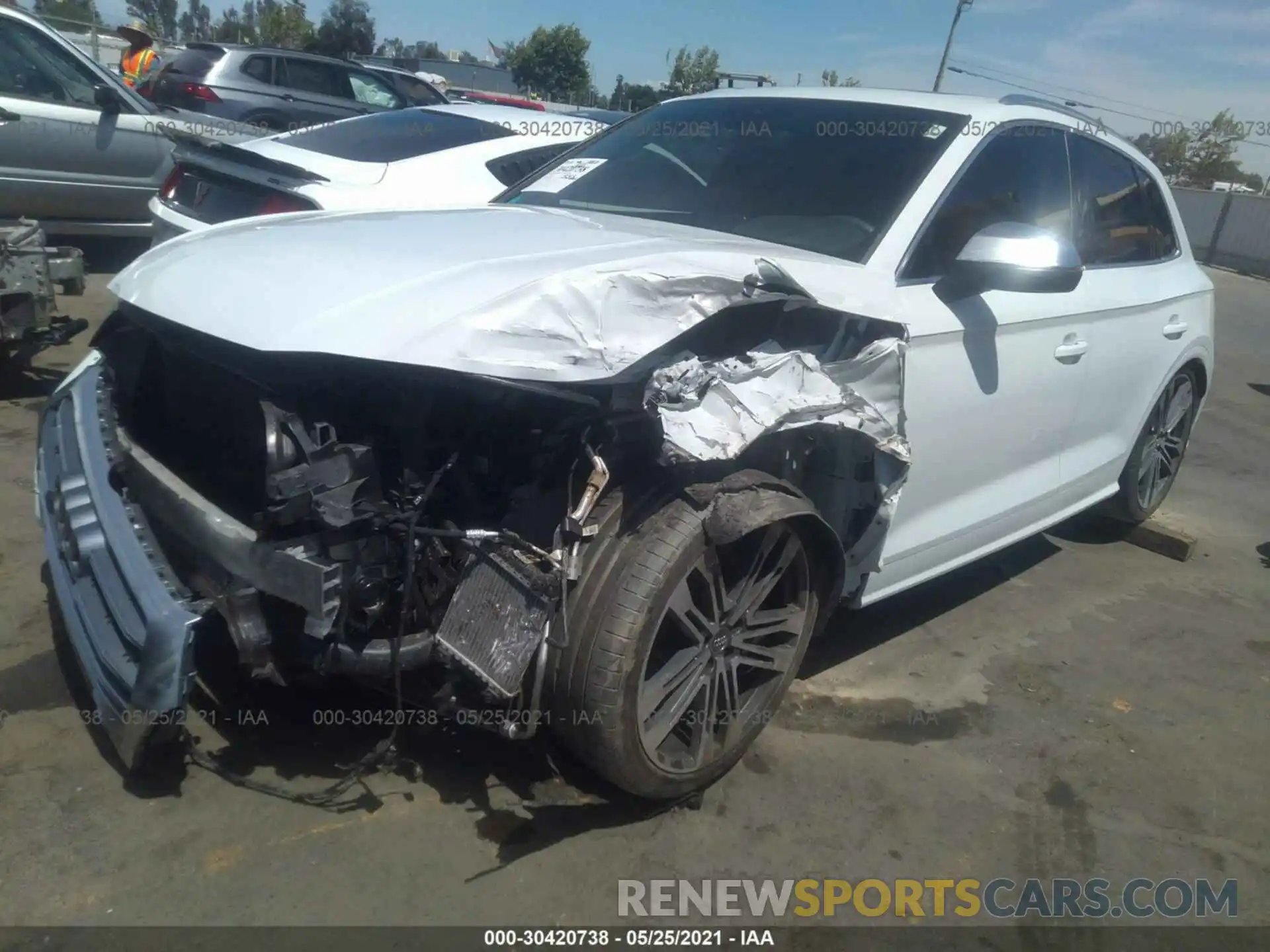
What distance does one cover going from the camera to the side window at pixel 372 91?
42.7 feet

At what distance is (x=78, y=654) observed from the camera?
8.70ft

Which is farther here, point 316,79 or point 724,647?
point 316,79

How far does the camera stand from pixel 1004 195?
3561mm

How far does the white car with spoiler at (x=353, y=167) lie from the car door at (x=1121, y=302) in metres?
2.64

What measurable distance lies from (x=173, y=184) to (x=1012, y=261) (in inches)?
170

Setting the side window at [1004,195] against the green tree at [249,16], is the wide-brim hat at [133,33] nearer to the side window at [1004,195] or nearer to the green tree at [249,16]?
the side window at [1004,195]

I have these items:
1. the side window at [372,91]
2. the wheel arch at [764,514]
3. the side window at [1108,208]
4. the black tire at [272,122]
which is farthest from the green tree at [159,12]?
the wheel arch at [764,514]

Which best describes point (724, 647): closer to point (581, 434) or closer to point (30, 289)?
point (581, 434)

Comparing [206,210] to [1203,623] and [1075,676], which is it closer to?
[1075,676]

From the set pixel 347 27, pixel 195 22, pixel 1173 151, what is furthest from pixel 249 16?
pixel 1173 151

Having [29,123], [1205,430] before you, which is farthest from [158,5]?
[1205,430]

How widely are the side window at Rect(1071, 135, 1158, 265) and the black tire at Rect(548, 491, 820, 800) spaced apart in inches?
84.6

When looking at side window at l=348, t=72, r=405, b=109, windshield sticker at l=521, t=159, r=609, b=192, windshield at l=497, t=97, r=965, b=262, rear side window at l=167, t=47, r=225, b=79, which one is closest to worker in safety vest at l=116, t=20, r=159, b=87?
rear side window at l=167, t=47, r=225, b=79

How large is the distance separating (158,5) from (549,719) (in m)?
69.5
